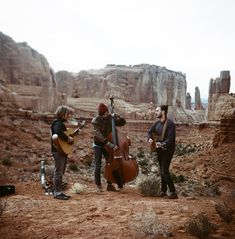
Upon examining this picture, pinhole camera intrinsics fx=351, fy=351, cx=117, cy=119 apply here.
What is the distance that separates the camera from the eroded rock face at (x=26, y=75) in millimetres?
38375

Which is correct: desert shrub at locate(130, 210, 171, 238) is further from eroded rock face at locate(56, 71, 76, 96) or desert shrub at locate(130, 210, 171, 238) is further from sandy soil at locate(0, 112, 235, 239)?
eroded rock face at locate(56, 71, 76, 96)

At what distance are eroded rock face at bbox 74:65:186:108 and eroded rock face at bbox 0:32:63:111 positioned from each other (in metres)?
29.8

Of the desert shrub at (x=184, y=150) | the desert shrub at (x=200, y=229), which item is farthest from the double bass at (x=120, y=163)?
the desert shrub at (x=184, y=150)

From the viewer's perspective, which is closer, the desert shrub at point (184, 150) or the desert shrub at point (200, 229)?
the desert shrub at point (200, 229)

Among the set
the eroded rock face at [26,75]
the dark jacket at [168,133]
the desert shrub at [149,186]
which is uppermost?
the eroded rock face at [26,75]

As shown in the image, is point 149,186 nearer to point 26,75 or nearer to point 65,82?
point 26,75

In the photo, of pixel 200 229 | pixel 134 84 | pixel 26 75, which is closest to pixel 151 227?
pixel 200 229

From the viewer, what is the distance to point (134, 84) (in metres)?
83.4

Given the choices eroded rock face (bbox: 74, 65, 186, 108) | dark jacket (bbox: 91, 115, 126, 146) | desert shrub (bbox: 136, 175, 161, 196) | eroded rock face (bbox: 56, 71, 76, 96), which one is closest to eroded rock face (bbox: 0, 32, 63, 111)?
dark jacket (bbox: 91, 115, 126, 146)

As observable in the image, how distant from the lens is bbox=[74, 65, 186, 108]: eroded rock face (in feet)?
250

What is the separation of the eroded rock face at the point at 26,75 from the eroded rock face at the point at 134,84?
29776 mm

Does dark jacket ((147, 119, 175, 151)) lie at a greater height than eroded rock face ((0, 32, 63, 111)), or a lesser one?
lesser

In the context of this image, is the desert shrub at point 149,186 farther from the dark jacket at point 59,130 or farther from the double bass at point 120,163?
the dark jacket at point 59,130

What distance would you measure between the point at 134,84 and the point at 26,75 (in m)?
45.2
